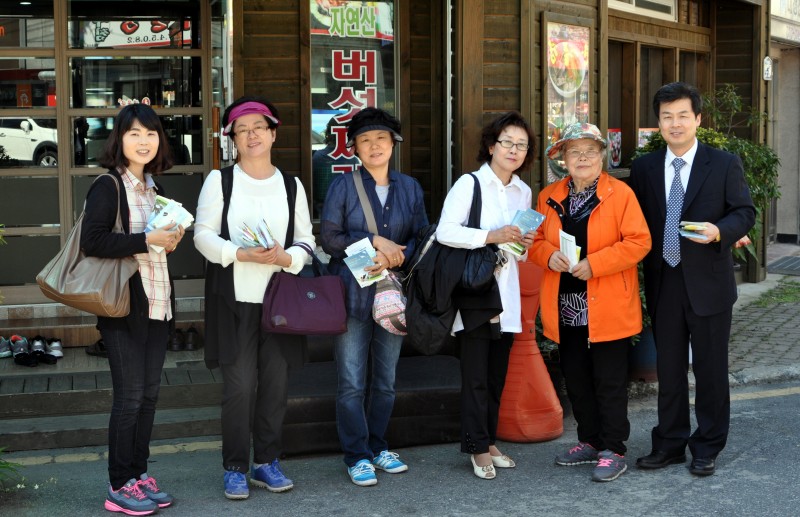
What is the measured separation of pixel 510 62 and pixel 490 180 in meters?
2.53

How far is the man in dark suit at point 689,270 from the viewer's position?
531 cm

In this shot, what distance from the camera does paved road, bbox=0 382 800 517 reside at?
4.95 m

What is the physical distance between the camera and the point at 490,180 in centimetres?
533

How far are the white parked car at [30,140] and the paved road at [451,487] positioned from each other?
102 inches

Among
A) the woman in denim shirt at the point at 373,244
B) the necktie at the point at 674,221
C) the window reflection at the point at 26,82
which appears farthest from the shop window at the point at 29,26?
the necktie at the point at 674,221

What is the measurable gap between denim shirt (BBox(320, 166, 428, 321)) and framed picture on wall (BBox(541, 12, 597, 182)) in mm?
2815

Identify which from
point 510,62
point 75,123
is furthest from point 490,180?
point 75,123

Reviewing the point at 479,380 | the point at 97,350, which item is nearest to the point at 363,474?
the point at 479,380

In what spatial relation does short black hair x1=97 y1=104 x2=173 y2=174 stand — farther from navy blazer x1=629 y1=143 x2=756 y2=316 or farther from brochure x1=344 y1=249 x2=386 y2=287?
navy blazer x1=629 y1=143 x2=756 y2=316

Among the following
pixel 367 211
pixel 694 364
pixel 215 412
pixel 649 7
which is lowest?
pixel 215 412

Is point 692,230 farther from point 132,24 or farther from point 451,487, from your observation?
point 132,24

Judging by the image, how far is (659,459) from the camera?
5492 millimetres

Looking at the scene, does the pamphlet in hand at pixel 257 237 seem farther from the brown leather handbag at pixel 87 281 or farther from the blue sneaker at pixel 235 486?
the blue sneaker at pixel 235 486

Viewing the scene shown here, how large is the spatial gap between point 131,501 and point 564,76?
16.0ft
